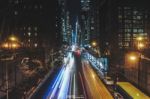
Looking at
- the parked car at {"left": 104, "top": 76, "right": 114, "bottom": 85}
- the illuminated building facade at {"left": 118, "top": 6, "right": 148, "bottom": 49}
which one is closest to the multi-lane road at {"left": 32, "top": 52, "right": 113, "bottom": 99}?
the parked car at {"left": 104, "top": 76, "right": 114, "bottom": 85}

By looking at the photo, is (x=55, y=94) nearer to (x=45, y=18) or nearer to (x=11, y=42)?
(x=11, y=42)

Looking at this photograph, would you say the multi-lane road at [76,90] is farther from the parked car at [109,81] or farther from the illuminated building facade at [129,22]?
the illuminated building facade at [129,22]

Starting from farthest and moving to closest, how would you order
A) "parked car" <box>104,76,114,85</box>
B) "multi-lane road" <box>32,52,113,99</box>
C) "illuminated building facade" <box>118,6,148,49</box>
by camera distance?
1. "illuminated building facade" <box>118,6,148,49</box>
2. "parked car" <box>104,76,114,85</box>
3. "multi-lane road" <box>32,52,113,99</box>

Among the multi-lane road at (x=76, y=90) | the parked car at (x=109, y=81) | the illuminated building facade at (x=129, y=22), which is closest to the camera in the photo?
A: the multi-lane road at (x=76, y=90)

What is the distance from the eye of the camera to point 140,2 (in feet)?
393

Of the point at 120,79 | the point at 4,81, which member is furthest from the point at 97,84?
the point at 4,81

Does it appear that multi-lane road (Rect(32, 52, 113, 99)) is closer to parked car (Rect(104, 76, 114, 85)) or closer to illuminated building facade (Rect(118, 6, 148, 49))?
parked car (Rect(104, 76, 114, 85))

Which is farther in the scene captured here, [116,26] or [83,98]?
[116,26]

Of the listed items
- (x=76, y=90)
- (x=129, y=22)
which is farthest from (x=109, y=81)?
(x=129, y=22)

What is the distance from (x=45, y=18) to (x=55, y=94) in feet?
296

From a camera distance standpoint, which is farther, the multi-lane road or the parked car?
the parked car

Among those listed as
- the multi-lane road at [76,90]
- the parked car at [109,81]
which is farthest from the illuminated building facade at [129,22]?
the parked car at [109,81]

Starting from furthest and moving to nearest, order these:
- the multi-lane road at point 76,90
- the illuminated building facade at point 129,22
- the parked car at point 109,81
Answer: the illuminated building facade at point 129,22 < the parked car at point 109,81 < the multi-lane road at point 76,90

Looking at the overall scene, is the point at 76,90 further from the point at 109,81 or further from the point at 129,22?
the point at 129,22
